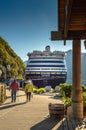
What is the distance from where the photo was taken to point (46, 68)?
8294 centimetres

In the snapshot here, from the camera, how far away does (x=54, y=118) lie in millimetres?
12102

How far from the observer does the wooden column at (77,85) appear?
12.1 metres

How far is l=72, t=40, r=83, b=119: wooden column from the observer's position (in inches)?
476

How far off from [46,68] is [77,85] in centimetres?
7053

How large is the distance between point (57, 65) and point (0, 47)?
1636 centimetres

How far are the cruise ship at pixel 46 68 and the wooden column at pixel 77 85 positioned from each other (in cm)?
6687

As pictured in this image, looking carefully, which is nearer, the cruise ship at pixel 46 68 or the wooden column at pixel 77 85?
the wooden column at pixel 77 85

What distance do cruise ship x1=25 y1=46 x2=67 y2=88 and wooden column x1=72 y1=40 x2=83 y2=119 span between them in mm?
66870

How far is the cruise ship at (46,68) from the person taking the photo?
80938 millimetres

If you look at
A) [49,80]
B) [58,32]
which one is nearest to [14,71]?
[49,80]

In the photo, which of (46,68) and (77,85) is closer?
(77,85)

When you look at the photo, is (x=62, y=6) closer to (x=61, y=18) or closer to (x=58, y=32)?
(x=61, y=18)

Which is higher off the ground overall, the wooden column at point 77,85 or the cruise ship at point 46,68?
the cruise ship at point 46,68

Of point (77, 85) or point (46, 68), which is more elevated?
point (46, 68)
